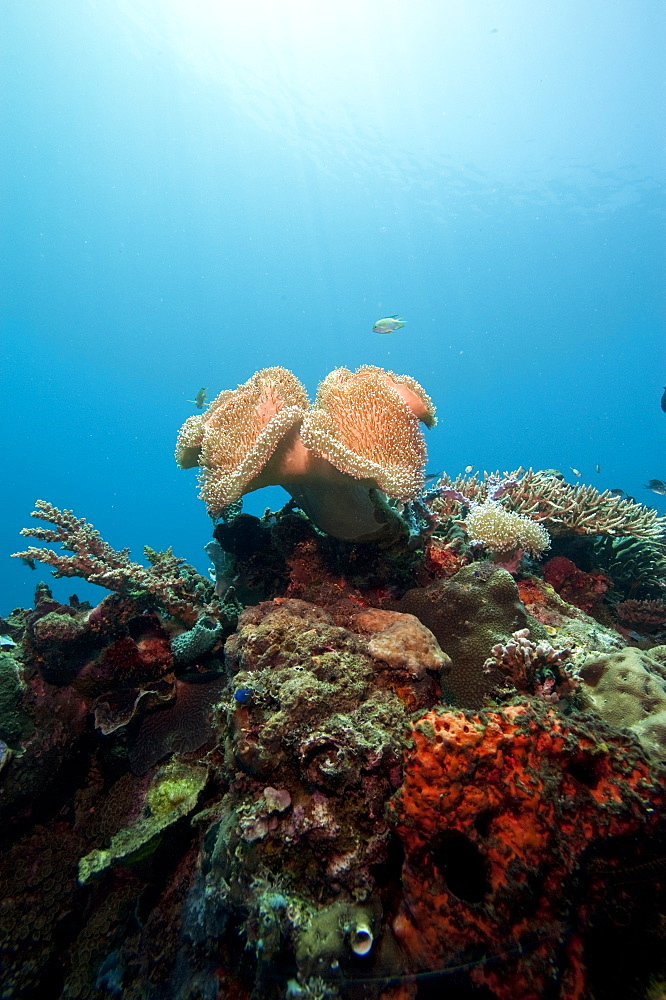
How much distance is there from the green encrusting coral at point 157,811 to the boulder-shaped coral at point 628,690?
10.3 ft

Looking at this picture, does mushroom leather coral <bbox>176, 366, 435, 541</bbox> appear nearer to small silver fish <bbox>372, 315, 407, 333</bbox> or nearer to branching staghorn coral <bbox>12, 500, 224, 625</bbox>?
branching staghorn coral <bbox>12, 500, 224, 625</bbox>

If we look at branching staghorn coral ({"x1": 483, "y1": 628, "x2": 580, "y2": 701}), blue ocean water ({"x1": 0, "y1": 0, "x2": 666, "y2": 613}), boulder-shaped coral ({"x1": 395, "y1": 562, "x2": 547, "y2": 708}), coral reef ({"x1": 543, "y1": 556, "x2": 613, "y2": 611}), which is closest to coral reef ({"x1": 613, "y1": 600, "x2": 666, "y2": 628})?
coral reef ({"x1": 543, "y1": 556, "x2": 613, "y2": 611})

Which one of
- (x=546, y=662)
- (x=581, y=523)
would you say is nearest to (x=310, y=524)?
(x=546, y=662)

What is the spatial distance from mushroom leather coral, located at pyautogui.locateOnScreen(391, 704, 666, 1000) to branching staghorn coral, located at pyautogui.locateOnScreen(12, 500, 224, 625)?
2811mm

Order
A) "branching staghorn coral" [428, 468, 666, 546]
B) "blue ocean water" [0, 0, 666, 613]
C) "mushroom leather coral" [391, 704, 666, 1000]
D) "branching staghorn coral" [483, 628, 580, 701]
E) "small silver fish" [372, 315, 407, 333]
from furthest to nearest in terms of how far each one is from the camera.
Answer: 1. "blue ocean water" [0, 0, 666, 613]
2. "small silver fish" [372, 315, 407, 333]
3. "branching staghorn coral" [428, 468, 666, 546]
4. "branching staghorn coral" [483, 628, 580, 701]
5. "mushroom leather coral" [391, 704, 666, 1000]

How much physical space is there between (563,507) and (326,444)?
12.9ft

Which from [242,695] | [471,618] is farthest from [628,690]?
[242,695]

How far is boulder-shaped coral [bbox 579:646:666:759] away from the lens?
2672 millimetres

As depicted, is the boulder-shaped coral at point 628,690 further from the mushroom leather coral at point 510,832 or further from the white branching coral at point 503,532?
the white branching coral at point 503,532

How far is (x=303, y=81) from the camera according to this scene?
4484 cm

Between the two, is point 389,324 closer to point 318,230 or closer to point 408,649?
point 408,649

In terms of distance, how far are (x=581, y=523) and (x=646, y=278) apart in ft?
321

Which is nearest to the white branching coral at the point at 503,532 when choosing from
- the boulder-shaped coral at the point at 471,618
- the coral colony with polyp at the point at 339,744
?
the coral colony with polyp at the point at 339,744

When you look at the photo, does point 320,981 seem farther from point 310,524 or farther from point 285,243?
point 285,243
